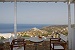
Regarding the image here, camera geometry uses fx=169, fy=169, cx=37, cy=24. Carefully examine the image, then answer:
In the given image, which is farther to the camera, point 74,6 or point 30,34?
point 30,34

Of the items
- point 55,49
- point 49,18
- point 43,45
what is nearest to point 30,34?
point 43,45

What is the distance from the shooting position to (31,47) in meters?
8.11

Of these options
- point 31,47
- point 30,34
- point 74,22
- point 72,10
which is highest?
point 72,10

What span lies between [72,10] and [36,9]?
38.3ft

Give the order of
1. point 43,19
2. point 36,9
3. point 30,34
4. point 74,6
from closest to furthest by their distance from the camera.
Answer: point 74,6 < point 30,34 < point 43,19 < point 36,9

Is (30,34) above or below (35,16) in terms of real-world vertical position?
below

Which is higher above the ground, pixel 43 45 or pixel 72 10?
pixel 72 10

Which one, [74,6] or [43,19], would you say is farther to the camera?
[43,19]

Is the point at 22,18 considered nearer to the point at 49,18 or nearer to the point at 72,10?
the point at 49,18

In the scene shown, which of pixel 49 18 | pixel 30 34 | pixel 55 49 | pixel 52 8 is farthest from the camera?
pixel 52 8

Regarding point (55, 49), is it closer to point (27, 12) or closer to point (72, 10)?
point (72, 10)

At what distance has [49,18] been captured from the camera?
1521cm

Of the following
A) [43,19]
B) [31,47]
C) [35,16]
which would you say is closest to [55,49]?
[31,47]

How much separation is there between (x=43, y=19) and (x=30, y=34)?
7.21m
